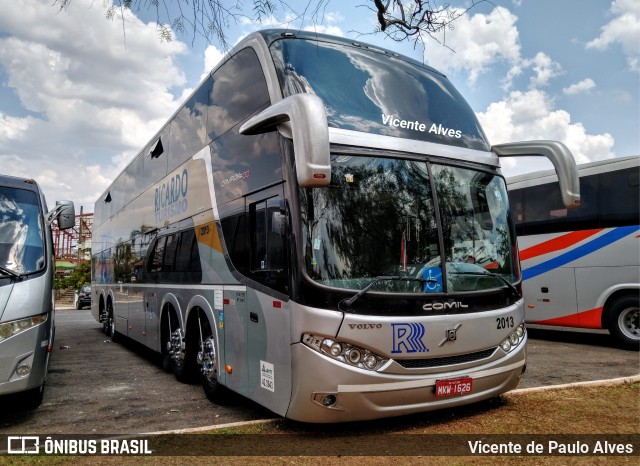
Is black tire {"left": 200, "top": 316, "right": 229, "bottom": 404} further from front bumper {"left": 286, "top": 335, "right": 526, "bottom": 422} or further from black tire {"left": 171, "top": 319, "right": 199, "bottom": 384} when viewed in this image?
front bumper {"left": 286, "top": 335, "right": 526, "bottom": 422}

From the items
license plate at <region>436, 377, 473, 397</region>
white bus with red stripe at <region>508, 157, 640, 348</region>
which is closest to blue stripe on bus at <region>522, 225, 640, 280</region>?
white bus with red stripe at <region>508, 157, 640, 348</region>

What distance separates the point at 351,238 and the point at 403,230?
58 centimetres

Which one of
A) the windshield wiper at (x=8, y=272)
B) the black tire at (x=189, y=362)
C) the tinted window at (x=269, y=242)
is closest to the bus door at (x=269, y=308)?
the tinted window at (x=269, y=242)

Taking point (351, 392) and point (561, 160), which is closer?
point (351, 392)

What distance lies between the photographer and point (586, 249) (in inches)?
444

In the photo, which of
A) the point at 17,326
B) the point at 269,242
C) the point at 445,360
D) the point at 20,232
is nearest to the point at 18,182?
the point at 20,232

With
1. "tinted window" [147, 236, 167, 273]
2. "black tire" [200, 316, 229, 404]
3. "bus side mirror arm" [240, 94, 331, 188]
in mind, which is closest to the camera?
"bus side mirror arm" [240, 94, 331, 188]

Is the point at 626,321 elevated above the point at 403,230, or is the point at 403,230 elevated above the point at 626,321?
the point at 403,230

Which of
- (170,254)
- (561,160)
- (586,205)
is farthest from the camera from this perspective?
(586,205)

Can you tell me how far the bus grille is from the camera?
487 centimetres

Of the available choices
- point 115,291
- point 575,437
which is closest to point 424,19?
point 575,437

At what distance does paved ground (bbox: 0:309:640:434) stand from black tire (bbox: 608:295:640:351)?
264 millimetres

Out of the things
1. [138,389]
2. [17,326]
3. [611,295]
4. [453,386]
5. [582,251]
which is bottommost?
[138,389]

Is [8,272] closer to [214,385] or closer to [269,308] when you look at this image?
[214,385]
